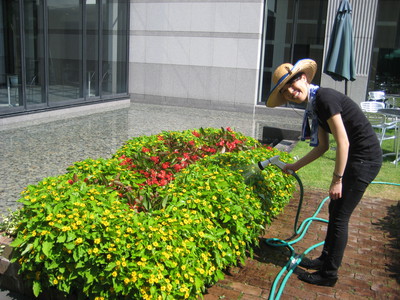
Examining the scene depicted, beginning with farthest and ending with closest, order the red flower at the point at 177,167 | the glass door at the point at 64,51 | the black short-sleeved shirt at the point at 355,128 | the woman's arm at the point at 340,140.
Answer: the glass door at the point at 64,51 < the red flower at the point at 177,167 < the black short-sleeved shirt at the point at 355,128 < the woman's arm at the point at 340,140

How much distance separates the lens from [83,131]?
34.9 feet

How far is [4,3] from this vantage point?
1107 centimetres

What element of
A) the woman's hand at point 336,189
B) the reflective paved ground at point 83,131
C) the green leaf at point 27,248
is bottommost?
the reflective paved ground at point 83,131

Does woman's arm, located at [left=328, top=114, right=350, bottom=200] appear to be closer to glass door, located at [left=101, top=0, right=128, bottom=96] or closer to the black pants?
the black pants

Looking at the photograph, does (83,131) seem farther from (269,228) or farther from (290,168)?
(290,168)

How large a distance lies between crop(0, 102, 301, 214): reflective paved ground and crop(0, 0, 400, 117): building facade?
0.85 metres

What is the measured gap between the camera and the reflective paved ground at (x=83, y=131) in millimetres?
6969

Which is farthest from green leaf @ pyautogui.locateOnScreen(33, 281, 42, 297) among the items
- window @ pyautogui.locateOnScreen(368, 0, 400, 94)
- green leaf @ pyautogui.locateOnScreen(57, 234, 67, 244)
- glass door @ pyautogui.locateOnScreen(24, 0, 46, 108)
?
window @ pyautogui.locateOnScreen(368, 0, 400, 94)

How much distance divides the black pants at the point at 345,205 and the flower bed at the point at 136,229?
0.69 meters

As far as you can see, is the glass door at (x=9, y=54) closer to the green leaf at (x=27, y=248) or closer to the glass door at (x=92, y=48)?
the glass door at (x=92, y=48)

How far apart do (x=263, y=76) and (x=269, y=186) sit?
1180 cm

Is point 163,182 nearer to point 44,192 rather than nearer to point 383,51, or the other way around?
point 44,192

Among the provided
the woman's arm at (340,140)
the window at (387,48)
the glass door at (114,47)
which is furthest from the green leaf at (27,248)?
the window at (387,48)

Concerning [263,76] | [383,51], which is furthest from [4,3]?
[383,51]
